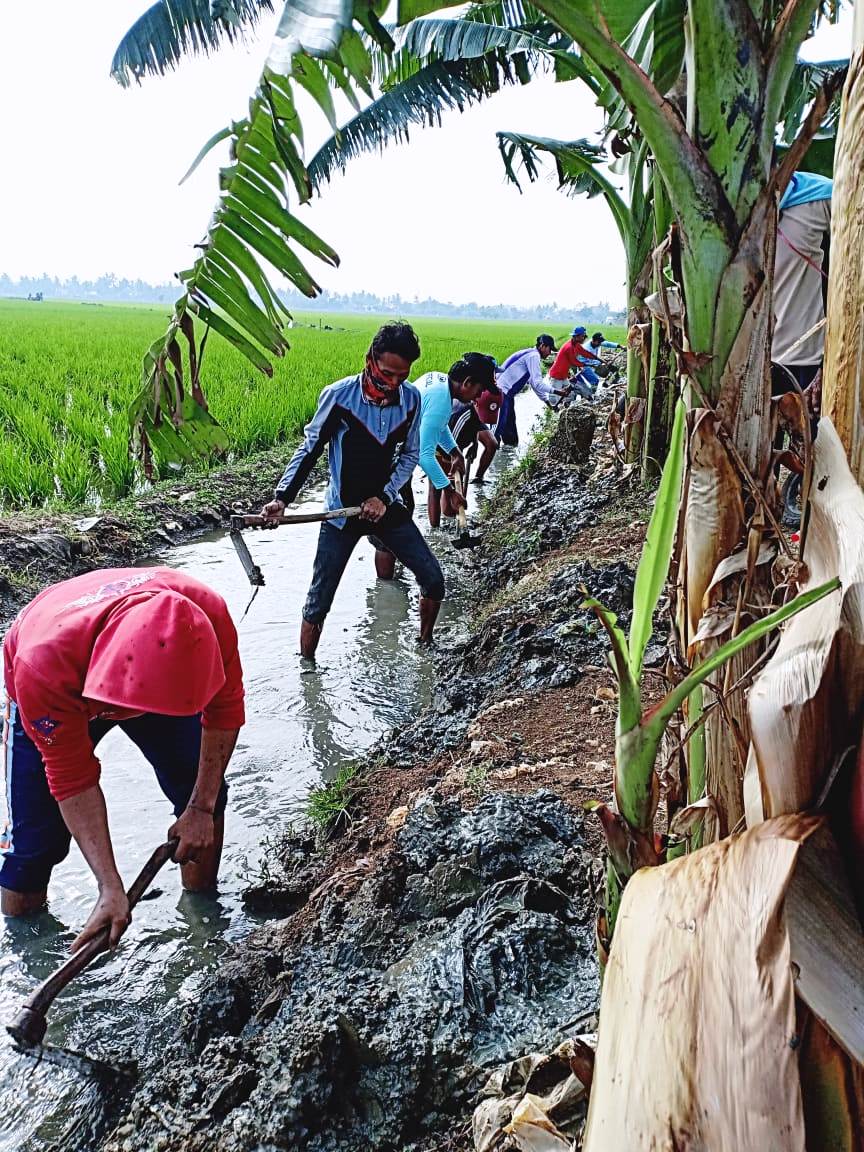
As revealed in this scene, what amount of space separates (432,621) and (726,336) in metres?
3.74

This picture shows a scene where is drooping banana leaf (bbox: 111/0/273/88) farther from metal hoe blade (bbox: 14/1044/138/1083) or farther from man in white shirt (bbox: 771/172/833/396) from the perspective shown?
metal hoe blade (bbox: 14/1044/138/1083)

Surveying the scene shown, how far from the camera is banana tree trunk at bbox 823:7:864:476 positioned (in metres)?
0.69

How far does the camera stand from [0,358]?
12.4m

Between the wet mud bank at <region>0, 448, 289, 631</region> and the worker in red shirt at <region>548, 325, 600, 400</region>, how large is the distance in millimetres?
3746

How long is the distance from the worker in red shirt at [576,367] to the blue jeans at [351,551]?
5.81 metres

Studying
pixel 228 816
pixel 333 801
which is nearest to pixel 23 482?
pixel 228 816

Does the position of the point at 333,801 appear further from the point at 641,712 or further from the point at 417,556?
the point at 641,712

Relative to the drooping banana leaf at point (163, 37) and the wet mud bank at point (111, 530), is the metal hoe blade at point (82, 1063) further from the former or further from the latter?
the drooping banana leaf at point (163, 37)

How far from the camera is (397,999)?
5.58 ft

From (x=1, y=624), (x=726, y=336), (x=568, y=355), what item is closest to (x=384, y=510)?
(x=1, y=624)

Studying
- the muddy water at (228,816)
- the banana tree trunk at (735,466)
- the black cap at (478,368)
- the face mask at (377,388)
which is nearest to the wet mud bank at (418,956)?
the muddy water at (228,816)

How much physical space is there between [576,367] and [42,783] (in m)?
9.15

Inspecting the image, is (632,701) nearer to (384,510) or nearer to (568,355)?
(384,510)

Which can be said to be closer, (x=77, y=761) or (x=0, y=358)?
(x=77, y=761)
